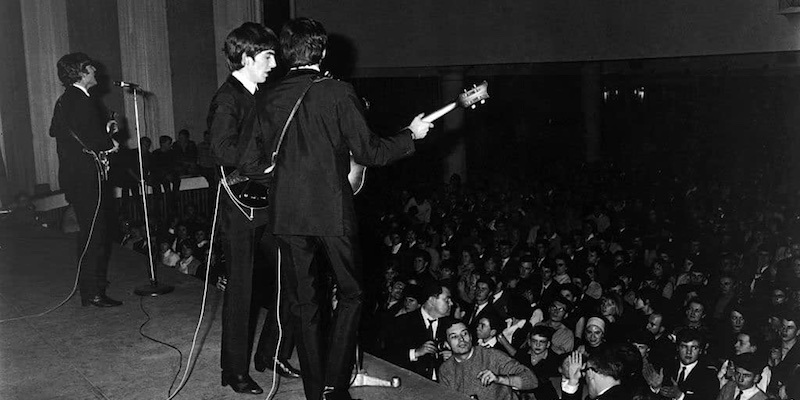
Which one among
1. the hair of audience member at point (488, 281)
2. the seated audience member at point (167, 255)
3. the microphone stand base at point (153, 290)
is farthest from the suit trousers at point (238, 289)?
the seated audience member at point (167, 255)

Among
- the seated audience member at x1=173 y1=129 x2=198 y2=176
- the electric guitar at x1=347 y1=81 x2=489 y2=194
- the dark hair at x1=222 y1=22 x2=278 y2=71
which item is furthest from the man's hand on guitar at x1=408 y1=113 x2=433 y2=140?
the seated audience member at x1=173 y1=129 x2=198 y2=176

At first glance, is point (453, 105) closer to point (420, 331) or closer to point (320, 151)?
point (320, 151)

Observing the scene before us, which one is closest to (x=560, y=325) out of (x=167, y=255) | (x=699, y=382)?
(x=699, y=382)

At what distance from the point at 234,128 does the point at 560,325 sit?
11.7 ft

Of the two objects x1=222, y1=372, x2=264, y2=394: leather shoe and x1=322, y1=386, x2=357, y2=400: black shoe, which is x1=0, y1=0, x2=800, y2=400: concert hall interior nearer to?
x1=222, y1=372, x2=264, y2=394: leather shoe

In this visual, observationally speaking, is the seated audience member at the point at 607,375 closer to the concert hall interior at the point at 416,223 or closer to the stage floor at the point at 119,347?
the concert hall interior at the point at 416,223

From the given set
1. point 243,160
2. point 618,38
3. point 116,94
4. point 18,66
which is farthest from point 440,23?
point 243,160

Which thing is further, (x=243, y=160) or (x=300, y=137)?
(x=243, y=160)

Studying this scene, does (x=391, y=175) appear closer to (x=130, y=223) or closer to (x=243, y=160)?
(x=130, y=223)

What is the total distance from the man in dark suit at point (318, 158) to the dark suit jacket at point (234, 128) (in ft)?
0.37

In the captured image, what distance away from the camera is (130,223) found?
9.05 meters

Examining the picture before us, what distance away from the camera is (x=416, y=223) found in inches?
422

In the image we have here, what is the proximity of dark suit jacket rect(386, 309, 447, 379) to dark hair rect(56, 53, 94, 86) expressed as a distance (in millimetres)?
2930

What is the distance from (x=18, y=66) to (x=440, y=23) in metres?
5.58
